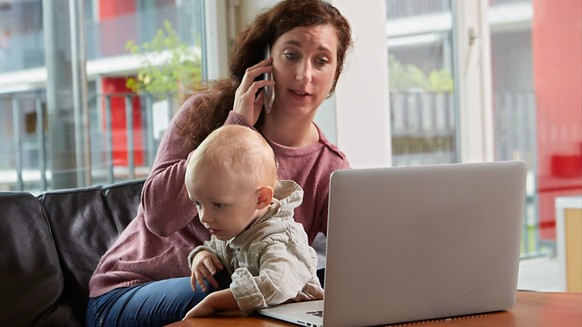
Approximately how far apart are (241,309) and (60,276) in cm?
91

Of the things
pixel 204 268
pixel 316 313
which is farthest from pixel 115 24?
pixel 316 313

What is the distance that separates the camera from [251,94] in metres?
2.17

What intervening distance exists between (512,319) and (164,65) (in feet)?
7.37

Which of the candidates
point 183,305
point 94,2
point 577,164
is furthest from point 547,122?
point 183,305

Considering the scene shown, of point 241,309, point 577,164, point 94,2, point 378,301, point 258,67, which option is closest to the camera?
point 378,301

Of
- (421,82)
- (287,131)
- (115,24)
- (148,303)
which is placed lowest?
(148,303)

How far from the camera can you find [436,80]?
4383 mm

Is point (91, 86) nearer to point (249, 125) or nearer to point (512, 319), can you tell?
point (249, 125)

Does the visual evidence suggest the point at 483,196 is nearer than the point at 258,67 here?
Yes

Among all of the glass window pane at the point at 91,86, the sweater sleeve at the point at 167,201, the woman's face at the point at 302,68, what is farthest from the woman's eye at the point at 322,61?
the glass window pane at the point at 91,86

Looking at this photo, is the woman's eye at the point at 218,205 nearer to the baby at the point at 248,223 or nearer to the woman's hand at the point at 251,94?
the baby at the point at 248,223

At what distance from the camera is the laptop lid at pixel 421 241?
1.43m

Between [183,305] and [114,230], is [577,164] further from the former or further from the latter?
[183,305]

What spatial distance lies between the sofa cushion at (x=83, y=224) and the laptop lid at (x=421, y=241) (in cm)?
115
